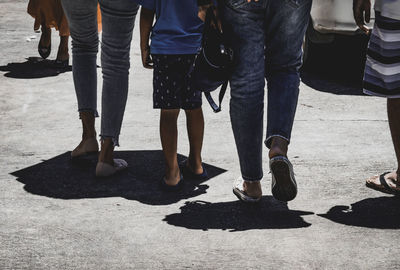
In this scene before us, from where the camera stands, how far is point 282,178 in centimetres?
336

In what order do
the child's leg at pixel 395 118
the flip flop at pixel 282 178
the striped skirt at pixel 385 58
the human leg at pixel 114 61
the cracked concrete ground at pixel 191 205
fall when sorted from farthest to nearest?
1. the human leg at pixel 114 61
2. the child's leg at pixel 395 118
3. the striped skirt at pixel 385 58
4. the flip flop at pixel 282 178
5. the cracked concrete ground at pixel 191 205

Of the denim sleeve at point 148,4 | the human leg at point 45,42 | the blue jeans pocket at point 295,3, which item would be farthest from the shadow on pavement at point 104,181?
the human leg at point 45,42

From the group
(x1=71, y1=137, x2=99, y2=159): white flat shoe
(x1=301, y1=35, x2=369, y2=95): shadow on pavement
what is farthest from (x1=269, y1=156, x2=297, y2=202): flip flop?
(x1=301, y1=35, x2=369, y2=95): shadow on pavement

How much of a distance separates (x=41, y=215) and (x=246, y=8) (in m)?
1.40

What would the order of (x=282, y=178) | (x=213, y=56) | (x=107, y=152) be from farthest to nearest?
(x=107, y=152)
(x=213, y=56)
(x=282, y=178)

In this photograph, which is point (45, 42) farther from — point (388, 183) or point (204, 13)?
point (388, 183)

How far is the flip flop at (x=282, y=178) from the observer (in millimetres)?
3355

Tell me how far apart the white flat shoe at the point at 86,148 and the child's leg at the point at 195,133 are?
68 cm

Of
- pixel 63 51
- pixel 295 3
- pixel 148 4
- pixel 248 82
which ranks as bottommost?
pixel 63 51

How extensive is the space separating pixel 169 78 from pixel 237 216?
32.6 inches

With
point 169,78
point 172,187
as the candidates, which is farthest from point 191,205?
point 169,78

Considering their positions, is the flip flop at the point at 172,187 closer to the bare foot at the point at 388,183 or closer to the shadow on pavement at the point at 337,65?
the bare foot at the point at 388,183

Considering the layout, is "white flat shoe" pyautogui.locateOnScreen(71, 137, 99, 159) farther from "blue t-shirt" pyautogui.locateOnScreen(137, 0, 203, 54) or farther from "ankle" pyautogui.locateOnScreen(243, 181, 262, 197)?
"ankle" pyautogui.locateOnScreen(243, 181, 262, 197)

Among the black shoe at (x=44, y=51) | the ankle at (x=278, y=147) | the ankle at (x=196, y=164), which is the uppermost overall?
the ankle at (x=278, y=147)
